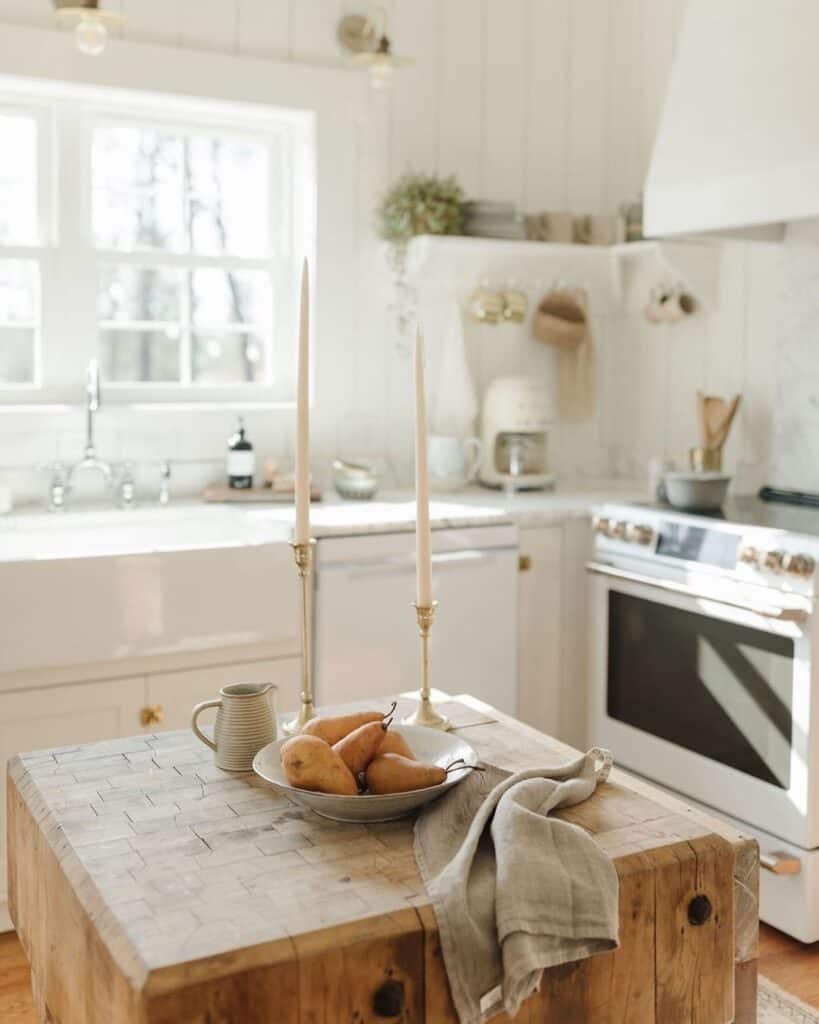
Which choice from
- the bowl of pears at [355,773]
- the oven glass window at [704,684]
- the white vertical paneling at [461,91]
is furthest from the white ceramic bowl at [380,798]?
the white vertical paneling at [461,91]

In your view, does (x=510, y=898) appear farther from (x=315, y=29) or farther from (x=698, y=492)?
(x=315, y=29)

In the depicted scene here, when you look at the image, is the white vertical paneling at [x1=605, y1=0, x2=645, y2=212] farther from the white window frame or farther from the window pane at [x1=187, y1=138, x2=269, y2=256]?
the window pane at [x1=187, y1=138, x2=269, y2=256]

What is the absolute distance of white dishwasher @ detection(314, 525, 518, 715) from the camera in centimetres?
313

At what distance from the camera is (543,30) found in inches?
163

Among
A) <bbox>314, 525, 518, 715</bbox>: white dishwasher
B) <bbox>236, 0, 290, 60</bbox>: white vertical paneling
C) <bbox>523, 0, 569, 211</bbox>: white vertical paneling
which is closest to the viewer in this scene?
<bbox>314, 525, 518, 715</bbox>: white dishwasher

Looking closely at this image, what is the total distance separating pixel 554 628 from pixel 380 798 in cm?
230

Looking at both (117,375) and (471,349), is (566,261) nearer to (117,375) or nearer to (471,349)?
(471,349)

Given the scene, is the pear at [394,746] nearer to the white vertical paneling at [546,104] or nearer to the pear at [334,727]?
the pear at [334,727]

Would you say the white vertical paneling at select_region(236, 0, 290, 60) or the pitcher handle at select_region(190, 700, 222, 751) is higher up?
the white vertical paneling at select_region(236, 0, 290, 60)

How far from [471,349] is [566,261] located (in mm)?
427

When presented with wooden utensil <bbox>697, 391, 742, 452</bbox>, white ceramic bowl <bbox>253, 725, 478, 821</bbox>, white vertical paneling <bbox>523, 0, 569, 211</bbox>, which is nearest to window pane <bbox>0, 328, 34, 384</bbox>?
white vertical paneling <bbox>523, 0, 569, 211</bbox>

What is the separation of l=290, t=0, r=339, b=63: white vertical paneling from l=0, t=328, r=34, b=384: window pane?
46.4 inches

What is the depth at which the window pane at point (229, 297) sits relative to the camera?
150 inches

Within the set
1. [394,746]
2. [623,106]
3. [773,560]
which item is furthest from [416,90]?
[394,746]
